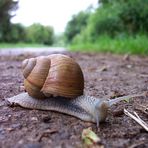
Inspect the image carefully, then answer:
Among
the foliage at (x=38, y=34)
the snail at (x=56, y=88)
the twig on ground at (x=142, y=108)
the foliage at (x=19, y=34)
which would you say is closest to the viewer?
the snail at (x=56, y=88)

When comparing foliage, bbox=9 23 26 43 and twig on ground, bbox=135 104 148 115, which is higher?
twig on ground, bbox=135 104 148 115

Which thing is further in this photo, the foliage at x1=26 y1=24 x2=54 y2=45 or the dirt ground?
the foliage at x1=26 y1=24 x2=54 y2=45

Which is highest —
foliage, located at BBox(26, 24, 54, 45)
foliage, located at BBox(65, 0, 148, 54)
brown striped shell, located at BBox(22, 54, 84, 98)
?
brown striped shell, located at BBox(22, 54, 84, 98)

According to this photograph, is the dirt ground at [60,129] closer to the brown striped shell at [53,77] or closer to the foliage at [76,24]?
the brown striped shell at [53,77]

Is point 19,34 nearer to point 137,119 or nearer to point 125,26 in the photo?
point 125,26

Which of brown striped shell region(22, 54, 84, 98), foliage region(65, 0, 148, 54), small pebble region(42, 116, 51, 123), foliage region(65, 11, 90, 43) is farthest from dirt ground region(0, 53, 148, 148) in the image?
foliage region(65, 11, 90, 43)

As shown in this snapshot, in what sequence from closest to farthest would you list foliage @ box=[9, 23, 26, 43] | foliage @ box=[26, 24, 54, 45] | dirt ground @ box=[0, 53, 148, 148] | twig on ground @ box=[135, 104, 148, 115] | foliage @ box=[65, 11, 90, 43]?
dirt ground @ box=[0, 53, 148, 148]
twig on ground @ box=[135, 104, 148, 115]
foliage @ box=[65, 11, 90, 43]
foliage @ box=[9, 23, 26, 43]
foliage @ box=[26, 24, 54, 45]

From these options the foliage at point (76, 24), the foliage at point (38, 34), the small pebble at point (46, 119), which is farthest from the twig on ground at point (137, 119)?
the foliage at point (38, 34)

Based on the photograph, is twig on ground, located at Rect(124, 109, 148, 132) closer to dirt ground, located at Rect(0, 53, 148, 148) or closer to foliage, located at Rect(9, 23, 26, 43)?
dirt ground, located at Rect(0, 53, 148, 148)
